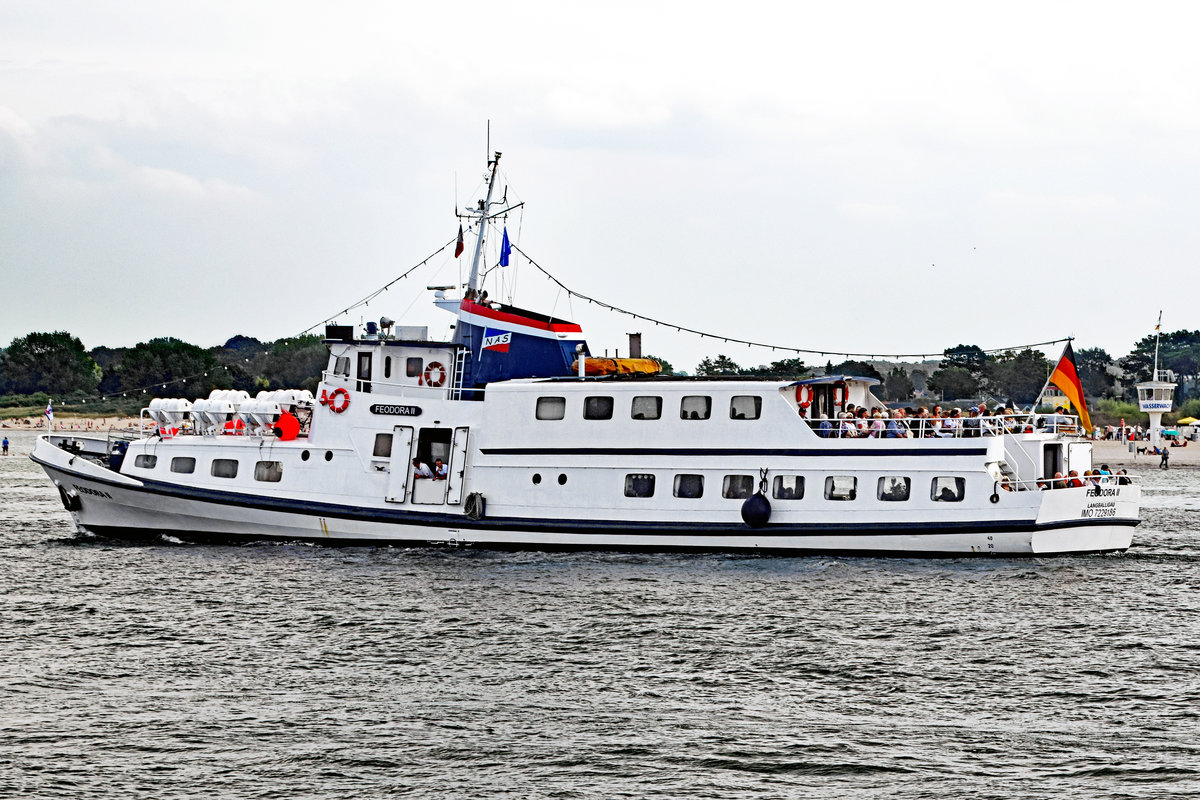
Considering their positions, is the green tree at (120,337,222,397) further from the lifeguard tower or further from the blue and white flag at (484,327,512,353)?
the blue and white flag at (484,327,512,353)

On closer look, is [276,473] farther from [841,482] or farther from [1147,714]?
[1147,714]

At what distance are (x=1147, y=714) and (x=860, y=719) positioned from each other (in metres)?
4.36

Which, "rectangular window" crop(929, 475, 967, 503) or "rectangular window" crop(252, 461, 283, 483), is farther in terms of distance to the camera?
"rectangular window" crop(252, 461, 283, 483)

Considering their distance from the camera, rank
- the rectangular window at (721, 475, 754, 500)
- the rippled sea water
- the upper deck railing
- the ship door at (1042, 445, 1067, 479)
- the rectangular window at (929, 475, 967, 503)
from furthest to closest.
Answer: the ship door at (1042, 445, 1067, 479) → the rectangular window at (721, 475, 754, 500) → the upper deck railing → the rectangular window at (929, 475, 967, 503) → the rippled sea water

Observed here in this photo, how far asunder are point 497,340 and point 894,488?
432 inches

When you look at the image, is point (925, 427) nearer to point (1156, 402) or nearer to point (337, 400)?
point (337, 400)

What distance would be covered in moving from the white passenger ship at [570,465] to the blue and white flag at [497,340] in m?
0.04

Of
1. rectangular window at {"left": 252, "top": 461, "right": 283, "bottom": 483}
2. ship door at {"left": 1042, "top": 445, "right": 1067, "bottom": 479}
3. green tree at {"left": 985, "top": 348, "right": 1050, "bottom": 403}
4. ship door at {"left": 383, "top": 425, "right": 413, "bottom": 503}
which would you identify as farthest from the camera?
green tree at {"left": 985, "top": 348, "right": 1050, "bottom": 403}

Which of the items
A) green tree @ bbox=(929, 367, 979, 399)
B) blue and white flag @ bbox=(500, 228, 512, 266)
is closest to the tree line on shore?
green tree @ bbox=(929, 367, 979, 399)

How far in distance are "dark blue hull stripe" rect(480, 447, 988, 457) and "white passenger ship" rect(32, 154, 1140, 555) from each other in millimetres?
36

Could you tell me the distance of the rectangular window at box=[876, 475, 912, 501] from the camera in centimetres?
3111

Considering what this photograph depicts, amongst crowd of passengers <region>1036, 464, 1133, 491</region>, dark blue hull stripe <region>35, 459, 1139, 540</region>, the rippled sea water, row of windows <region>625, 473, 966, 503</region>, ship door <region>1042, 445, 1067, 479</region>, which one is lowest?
the rippled sea water

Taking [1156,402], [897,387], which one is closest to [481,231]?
[1156,402]

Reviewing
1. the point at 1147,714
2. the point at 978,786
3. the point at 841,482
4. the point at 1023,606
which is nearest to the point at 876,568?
the point at 841,482
